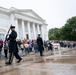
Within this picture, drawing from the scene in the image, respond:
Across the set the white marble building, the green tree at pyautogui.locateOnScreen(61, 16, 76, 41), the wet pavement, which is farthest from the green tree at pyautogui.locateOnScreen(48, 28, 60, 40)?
the wet pavement

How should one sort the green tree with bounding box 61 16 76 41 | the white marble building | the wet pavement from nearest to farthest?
1. the wet pavement
2. the white marble building
3. the green tree with bounding box 61 16 76 41

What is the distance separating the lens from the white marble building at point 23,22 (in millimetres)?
43975

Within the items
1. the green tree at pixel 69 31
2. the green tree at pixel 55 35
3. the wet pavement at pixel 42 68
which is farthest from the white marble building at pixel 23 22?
the wet pavement at pixel 42 68

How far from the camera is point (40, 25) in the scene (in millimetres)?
63781

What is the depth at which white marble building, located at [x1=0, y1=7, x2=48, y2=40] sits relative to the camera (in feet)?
144

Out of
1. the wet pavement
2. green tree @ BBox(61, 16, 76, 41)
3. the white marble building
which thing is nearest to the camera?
the wet pavement

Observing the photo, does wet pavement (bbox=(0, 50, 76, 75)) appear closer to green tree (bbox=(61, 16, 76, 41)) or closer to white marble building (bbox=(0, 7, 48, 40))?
white marble building (bbox=(0, 7, 48, 40))

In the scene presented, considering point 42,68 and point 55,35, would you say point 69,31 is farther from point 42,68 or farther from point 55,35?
point 42,68

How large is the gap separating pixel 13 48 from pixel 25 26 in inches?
1823

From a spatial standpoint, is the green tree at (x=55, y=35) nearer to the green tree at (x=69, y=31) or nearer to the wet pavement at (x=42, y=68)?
the green tree at (x=69, y=31)

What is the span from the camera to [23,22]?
170ft

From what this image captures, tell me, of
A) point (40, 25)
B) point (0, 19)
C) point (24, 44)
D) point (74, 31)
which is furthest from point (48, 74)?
point (74, 31)

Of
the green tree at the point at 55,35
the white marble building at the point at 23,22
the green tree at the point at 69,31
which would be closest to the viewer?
the white marble building at the point at 23,22

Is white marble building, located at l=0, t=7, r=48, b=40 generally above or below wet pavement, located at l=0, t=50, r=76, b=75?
above
